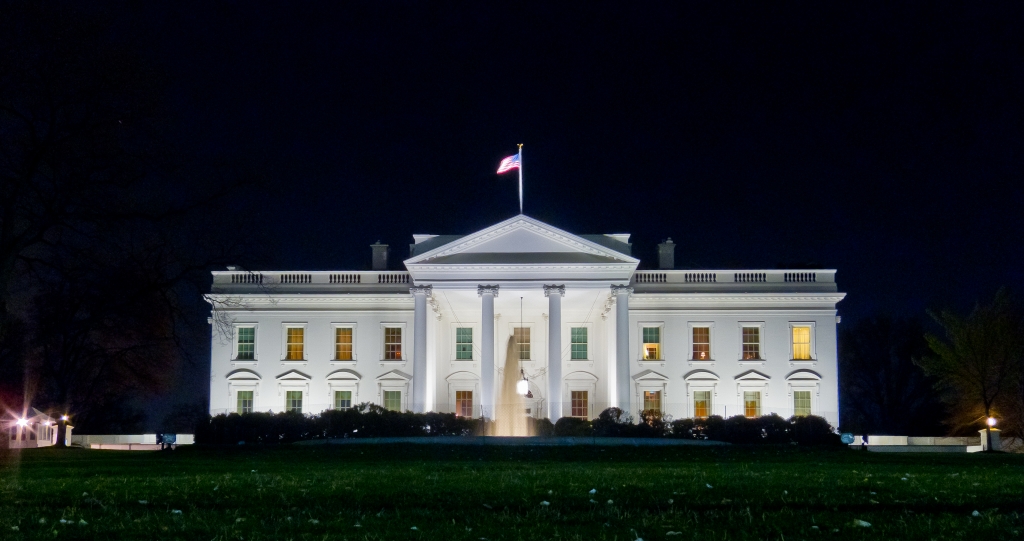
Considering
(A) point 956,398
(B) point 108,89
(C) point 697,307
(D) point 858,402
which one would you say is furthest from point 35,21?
(D) point 858,402

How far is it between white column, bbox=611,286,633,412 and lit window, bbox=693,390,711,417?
6.24 metres

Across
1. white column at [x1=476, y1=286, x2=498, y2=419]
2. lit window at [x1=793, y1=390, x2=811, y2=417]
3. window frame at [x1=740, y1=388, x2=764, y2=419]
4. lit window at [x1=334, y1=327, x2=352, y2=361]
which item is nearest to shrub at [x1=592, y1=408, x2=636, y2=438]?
white column at [x1=476, y1=286, x2=498, y2=419]

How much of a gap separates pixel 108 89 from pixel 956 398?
42.8 m

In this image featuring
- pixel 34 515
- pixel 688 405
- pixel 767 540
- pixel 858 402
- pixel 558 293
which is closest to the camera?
pixel 767 540

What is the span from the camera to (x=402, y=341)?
52188 millimetres

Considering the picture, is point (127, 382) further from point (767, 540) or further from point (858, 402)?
point (767, 540)

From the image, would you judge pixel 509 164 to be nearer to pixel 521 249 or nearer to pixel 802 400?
pixel 521 249

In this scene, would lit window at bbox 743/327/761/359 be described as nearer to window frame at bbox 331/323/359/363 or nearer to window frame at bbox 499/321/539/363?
window frame at bbox 499/321/539/363

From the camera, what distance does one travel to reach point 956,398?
54.4m

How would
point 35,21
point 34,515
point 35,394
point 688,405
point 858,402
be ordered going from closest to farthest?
point 34,515, point 35,21, point 688,405, point 35,394, point 858,402

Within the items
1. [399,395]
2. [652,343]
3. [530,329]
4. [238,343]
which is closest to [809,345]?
[652,343]

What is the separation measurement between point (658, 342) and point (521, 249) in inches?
355

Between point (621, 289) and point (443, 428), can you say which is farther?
point (621, 289)

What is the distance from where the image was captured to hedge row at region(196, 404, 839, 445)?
4075cm
